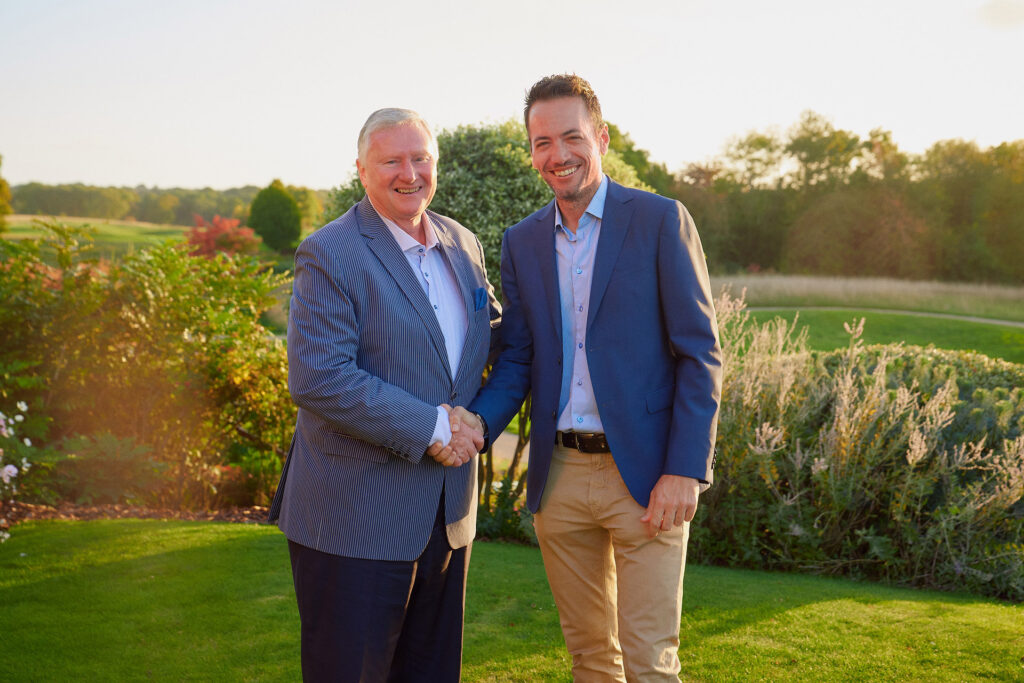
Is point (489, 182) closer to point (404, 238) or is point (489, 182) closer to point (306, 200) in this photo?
point (404, 238)

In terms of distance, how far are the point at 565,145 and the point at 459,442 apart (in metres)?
1.04

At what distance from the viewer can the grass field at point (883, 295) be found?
1933cm

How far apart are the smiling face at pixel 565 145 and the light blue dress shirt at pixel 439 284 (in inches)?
17.7

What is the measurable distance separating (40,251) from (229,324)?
1637mm

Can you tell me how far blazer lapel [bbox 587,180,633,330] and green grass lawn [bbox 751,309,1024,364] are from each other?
12.8 metres

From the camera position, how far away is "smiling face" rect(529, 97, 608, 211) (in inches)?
98.3

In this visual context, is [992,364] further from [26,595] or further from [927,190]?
[927,190]

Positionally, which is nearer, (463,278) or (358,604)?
(358,604)

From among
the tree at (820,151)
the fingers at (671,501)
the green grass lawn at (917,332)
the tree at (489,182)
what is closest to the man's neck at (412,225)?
the fingers at (671,501)

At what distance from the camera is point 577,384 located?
8.36 feet

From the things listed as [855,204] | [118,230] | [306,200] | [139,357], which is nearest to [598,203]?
[139,357]

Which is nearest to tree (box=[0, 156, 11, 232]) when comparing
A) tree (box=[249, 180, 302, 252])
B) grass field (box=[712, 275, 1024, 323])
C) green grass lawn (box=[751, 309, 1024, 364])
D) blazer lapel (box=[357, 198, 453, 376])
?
tree (box=[249, 180, 302, 252])

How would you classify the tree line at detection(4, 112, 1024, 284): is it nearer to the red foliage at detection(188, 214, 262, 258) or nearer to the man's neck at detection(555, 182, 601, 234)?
the red foliage at detection(188, 214, 262, 258)

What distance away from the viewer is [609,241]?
251 cm
